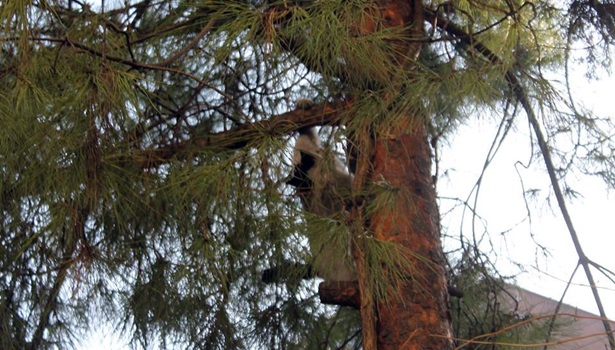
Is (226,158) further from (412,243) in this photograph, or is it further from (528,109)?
(528,109)

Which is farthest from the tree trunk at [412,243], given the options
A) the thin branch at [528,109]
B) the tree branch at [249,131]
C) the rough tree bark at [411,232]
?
the thin branch at [528,109]

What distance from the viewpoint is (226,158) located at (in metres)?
2.52

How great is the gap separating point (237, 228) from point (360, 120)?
0.50m

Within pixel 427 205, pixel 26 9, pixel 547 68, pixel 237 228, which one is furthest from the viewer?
pixel 547 68

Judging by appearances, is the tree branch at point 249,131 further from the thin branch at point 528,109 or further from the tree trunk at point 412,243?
the thin branch at point 528,109

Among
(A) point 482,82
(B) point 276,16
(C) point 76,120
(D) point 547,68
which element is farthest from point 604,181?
(C) point 76,120

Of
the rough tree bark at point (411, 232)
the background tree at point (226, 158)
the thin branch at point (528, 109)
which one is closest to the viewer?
the background tree at point (226, 158)

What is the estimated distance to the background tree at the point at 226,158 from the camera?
2232 millimetres

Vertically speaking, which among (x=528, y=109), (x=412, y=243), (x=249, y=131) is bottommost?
(x=412, y=243)

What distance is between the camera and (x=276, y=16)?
2.24 meters

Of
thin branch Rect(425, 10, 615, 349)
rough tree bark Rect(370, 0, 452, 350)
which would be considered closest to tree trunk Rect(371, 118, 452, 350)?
rough tree bark Rect(370, 0, 452, 350)

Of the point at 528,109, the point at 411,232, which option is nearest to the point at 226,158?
the point at 411,232

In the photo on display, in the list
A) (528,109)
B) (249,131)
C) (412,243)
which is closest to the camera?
(249,131)

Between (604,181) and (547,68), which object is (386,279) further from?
(547,68)
